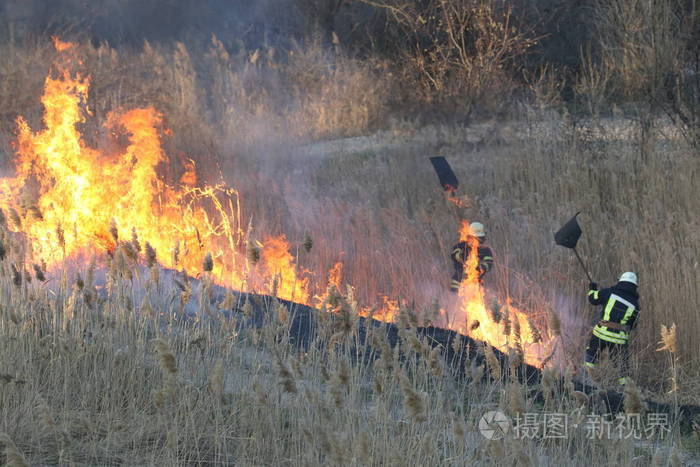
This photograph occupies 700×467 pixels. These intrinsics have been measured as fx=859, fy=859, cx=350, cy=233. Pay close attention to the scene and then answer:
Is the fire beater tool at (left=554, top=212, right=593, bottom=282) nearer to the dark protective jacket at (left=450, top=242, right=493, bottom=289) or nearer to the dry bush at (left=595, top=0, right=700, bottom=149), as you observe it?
the dark protective jacket at (left=450, top=242, right=493, bottom=289)

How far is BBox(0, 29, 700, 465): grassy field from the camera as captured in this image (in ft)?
12.9

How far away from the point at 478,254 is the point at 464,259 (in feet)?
0.54

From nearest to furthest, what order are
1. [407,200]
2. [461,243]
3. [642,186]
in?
1. [461,243]
2. [642,186]
3. [407,200]

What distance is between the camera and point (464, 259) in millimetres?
7848

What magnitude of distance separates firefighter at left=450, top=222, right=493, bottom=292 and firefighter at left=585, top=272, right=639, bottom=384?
1.53 metres

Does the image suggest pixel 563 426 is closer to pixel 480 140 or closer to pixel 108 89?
pixel 480 140

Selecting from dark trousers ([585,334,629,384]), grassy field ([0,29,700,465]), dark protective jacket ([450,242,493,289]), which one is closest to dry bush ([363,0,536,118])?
grassy field ([0,29,700,465])

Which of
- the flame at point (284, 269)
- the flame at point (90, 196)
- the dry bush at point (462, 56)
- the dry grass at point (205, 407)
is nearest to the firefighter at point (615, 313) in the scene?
the dry grass at point (205, 407)

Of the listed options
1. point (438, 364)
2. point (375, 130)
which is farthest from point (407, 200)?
point (438, 364)

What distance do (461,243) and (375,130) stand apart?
7.29m

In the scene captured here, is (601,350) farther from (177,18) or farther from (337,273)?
(177,18)

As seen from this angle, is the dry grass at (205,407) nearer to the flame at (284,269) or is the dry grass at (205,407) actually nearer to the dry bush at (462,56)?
the flame at (284,269)

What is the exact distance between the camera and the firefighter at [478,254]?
25.1ft

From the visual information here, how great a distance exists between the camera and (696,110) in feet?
30.8
